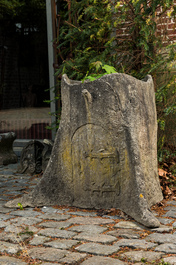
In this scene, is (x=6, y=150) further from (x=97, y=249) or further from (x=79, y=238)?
(x=97, y=249)

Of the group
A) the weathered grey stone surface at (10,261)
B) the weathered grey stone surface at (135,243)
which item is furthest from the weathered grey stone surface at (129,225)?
the weathered grey stone surface at (10,261)

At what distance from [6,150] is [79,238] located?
4694 mm


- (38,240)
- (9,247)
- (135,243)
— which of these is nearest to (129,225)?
(135,243)

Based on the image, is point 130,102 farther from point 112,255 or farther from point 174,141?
point 174,141

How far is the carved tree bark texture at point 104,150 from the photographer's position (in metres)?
4.71

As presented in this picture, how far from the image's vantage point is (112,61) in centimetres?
702

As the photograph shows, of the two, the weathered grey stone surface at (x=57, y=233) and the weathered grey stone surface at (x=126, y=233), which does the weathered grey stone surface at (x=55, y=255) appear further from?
the weathered grey stone surface at (x=126, y=233)

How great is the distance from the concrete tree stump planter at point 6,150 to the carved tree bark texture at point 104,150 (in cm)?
316

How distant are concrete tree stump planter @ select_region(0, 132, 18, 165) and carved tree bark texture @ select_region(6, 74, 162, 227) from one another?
3.16 m

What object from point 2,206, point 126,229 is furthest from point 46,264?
point 2,206

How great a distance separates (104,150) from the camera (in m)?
4.84

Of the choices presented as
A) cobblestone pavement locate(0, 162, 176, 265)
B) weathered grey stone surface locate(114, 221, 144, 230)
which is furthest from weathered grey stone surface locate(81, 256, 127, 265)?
weathered grey stone surface locate(114, 221, 144, 230)

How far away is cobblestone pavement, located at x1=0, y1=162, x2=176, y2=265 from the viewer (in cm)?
349

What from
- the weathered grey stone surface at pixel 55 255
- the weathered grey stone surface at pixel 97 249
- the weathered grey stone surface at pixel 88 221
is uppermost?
the weathered grey stone surface at pixel 55 255
